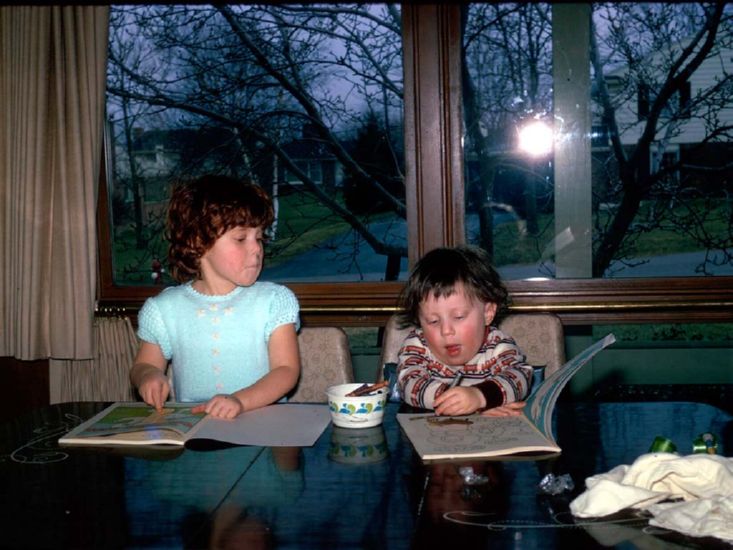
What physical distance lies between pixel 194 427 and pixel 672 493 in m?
0.89

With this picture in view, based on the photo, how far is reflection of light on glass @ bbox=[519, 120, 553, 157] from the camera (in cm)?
307

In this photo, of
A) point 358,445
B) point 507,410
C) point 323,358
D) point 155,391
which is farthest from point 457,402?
point 323,358

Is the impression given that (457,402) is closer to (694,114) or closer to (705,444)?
(705,444)

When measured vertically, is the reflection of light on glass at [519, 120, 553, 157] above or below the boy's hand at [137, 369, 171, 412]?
above

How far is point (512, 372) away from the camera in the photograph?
1.99 m

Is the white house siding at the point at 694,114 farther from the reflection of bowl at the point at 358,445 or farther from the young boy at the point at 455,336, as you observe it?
the reflection of bowl at the point at 358,445

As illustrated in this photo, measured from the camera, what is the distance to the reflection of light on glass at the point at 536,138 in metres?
3.07

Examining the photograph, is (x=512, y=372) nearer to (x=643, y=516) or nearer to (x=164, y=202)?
(x=643, y=516)

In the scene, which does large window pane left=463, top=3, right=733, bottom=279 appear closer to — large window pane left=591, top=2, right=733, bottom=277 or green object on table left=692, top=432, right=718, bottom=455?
large window pane left=591, top=2, right=733, bottom=277

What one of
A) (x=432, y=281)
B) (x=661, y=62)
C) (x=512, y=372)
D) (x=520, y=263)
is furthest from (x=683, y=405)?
(x=661, y=62)

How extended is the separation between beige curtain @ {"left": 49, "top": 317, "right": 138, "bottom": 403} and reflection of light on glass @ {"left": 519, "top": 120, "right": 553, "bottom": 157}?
5.10 ft

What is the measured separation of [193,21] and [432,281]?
5.24ft

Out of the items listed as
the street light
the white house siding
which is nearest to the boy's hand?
the street light

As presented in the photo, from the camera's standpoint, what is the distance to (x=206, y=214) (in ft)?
7.18
